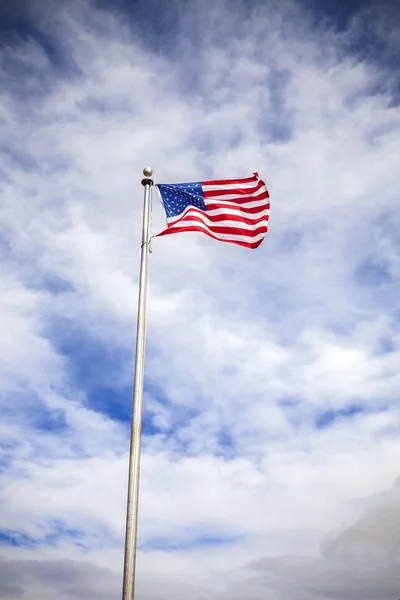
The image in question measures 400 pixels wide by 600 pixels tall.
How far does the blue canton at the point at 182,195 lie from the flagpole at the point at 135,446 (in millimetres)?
2973

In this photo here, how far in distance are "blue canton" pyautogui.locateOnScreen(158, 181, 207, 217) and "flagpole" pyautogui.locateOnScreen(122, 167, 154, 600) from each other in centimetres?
297

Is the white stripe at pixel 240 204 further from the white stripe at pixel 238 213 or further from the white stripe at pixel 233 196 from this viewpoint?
the white stripe at pixel 238 213

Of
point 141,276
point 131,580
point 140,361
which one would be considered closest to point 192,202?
point 141,276

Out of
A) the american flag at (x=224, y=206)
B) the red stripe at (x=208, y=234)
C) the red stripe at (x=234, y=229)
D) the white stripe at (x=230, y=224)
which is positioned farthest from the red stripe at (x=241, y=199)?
the red stripe at (x=208, y=234)

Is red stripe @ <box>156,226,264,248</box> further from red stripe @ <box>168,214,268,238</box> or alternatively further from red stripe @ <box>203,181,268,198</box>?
red stripe @ <box>203,181,268,198</box>

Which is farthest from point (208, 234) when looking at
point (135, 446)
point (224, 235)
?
point (135, 446)

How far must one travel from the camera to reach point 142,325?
23.5 metres

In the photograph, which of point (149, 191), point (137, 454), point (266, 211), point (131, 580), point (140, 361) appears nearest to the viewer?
point (131, 580)

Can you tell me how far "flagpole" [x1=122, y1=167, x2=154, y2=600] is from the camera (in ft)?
62.0

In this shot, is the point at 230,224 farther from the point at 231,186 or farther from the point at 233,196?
the point at 231,186

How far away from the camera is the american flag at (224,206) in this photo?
92.8 ft

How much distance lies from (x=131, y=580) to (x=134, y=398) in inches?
261

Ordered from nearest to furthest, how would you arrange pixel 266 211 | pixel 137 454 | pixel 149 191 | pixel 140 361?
pixel 137 454
pixel 140 361
pixel 149 191
pixel 266 211

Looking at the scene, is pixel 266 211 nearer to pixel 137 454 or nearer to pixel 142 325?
pixel 142 325
